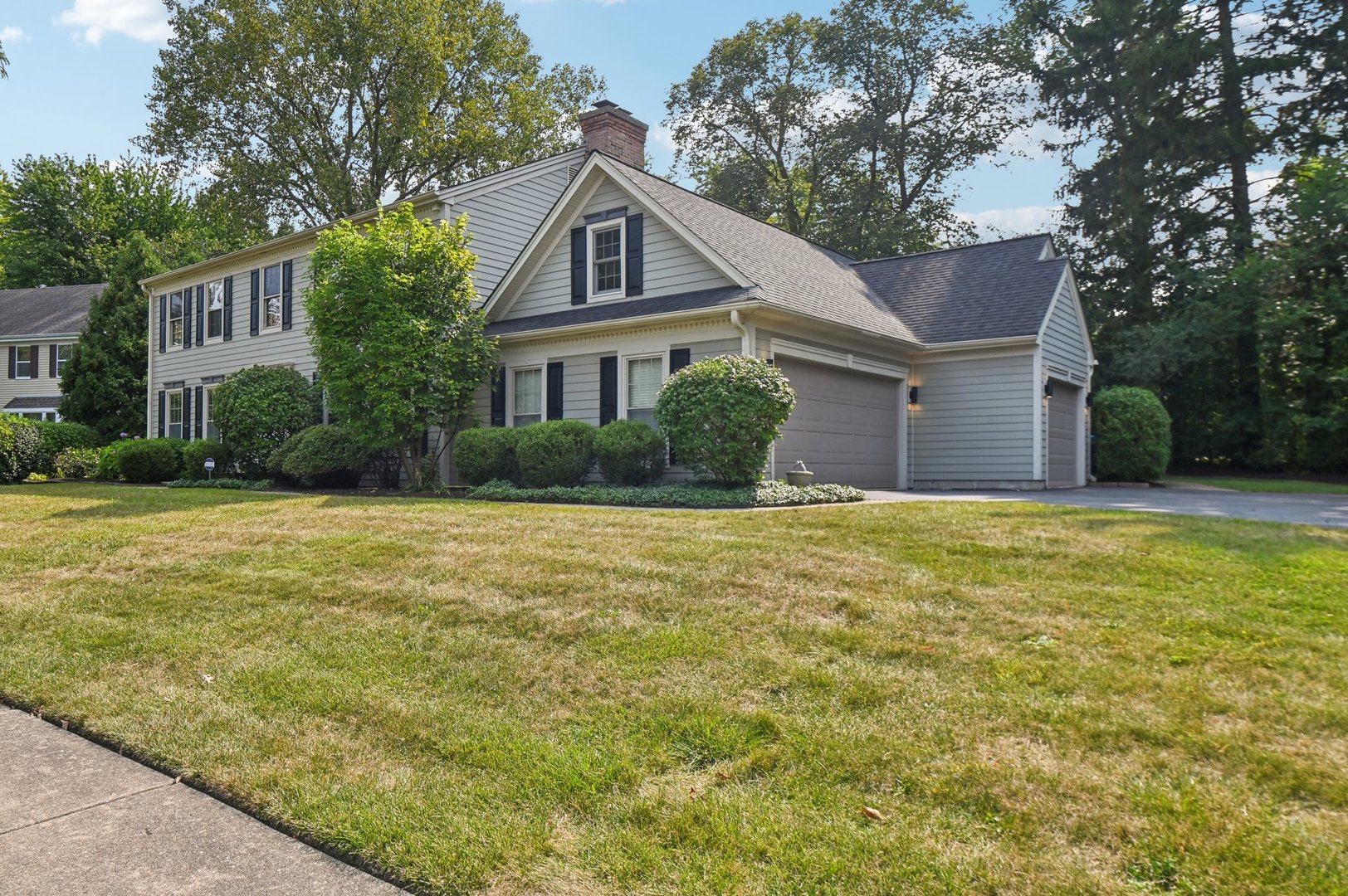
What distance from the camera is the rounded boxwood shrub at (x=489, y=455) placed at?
47.0 feet

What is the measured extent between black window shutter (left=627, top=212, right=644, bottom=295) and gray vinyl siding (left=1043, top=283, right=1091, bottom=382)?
7.66m

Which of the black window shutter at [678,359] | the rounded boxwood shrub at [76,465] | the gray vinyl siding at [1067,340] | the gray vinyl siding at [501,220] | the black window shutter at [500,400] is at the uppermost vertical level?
the gray vinyl siding at [501,220]

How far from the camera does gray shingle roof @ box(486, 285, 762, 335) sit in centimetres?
1305

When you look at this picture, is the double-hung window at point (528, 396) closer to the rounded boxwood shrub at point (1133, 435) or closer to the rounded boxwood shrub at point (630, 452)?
the rounded boxwood shrub at point (630, 452)

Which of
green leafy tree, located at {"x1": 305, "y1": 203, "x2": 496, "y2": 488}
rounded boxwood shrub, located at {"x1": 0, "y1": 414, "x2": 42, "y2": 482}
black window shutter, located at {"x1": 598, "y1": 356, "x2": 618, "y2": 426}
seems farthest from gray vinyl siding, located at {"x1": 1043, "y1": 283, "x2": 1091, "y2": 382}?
rounded boxwood shrub, located at {"x1": 0, "y1": 414, "x2": 42, "y2": 482}

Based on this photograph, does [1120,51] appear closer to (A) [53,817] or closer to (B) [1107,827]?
(B) [1107,827]

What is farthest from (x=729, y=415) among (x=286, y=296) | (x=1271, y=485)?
(x=286, y=296)

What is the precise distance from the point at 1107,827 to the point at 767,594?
287cm

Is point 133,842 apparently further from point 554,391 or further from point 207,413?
point 207,413

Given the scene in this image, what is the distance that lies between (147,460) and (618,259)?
1164 centimetres

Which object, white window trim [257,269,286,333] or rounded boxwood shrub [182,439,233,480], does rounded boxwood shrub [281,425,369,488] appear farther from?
white window trim [257,269,286,333]

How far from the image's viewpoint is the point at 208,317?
2294cm

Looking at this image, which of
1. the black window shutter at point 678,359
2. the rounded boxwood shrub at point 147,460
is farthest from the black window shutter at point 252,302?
the black window shutter at point 678,359

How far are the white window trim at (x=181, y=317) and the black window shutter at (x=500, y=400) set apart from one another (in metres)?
12.6
